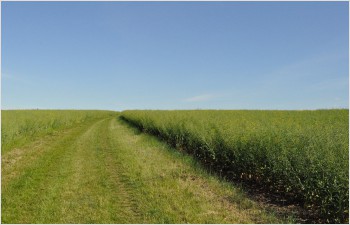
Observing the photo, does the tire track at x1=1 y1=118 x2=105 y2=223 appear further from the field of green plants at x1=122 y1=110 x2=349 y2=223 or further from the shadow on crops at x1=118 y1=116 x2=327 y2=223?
the field of green plants at x1=122 y1=110 x2=349 y2=223

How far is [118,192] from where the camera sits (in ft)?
32.9

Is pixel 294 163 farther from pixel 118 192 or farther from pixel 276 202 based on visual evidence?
pixel 118 192

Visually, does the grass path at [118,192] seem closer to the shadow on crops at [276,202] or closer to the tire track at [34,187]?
the tire track at [34,187]

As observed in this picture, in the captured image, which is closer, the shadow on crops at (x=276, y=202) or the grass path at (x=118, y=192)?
the shadow on crops at (x=276, y=202)

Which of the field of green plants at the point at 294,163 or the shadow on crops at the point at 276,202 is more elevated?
the field of green plants at the point at 294,163

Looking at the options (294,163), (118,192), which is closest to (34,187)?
(118,192)

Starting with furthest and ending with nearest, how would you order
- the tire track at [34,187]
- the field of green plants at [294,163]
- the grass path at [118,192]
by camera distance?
the tire track at [34,187] → the grass path at [118,192] → the field of green plants at [294,163]

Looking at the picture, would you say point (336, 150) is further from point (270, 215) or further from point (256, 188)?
point (256, 188)

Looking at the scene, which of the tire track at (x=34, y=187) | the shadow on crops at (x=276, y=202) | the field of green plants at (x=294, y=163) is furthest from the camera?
the tire track at (x=34, y=187)

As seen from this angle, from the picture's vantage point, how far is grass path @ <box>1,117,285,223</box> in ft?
26.4

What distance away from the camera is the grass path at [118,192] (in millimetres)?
8039

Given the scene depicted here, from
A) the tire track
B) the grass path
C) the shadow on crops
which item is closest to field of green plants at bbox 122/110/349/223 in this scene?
the shadow on crops

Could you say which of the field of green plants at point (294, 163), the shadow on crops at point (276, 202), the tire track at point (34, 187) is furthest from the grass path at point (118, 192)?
the field of green plants at point (294, 163)

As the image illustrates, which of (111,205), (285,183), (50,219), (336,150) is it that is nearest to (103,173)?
(111,205)
